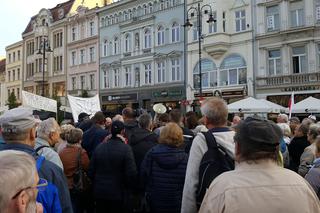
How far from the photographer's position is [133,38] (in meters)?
37.2

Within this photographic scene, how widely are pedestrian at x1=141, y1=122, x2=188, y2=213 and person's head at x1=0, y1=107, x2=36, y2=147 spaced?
2000 mm

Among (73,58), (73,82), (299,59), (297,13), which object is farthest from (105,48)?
(299,59)

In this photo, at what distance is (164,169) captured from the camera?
5.10 metres

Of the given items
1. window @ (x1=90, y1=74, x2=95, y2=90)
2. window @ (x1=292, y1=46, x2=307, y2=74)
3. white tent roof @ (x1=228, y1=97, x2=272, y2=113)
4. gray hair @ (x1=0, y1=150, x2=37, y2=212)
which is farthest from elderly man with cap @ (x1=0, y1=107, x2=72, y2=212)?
window @ (x1=90, y1=74, x2=95, y2=90)

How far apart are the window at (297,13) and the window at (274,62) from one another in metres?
2.14

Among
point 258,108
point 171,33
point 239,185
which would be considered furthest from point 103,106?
point 239,185

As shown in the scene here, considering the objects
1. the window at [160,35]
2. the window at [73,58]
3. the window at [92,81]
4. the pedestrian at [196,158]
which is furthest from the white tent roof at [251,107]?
the window at [73,58]

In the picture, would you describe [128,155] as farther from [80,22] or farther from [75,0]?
[75,0]

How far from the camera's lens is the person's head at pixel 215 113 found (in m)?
3.89

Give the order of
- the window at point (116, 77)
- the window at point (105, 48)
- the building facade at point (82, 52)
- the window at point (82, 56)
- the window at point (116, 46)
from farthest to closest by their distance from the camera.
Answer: the window at point (82, 56)
the building facade at point (82, 52)
the window at point (105, 48)
the window at point (116, 46)
the window at point (116, 77)

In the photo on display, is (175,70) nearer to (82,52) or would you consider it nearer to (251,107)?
(251,107)

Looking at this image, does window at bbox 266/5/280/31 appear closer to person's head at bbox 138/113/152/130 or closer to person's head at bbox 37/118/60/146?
person's head at bbox 138/113/152/130

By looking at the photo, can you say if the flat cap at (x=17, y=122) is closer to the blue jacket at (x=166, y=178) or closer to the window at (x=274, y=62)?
the blue jacket at (x=166, y=178)

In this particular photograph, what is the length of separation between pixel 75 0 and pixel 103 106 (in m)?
14.1
